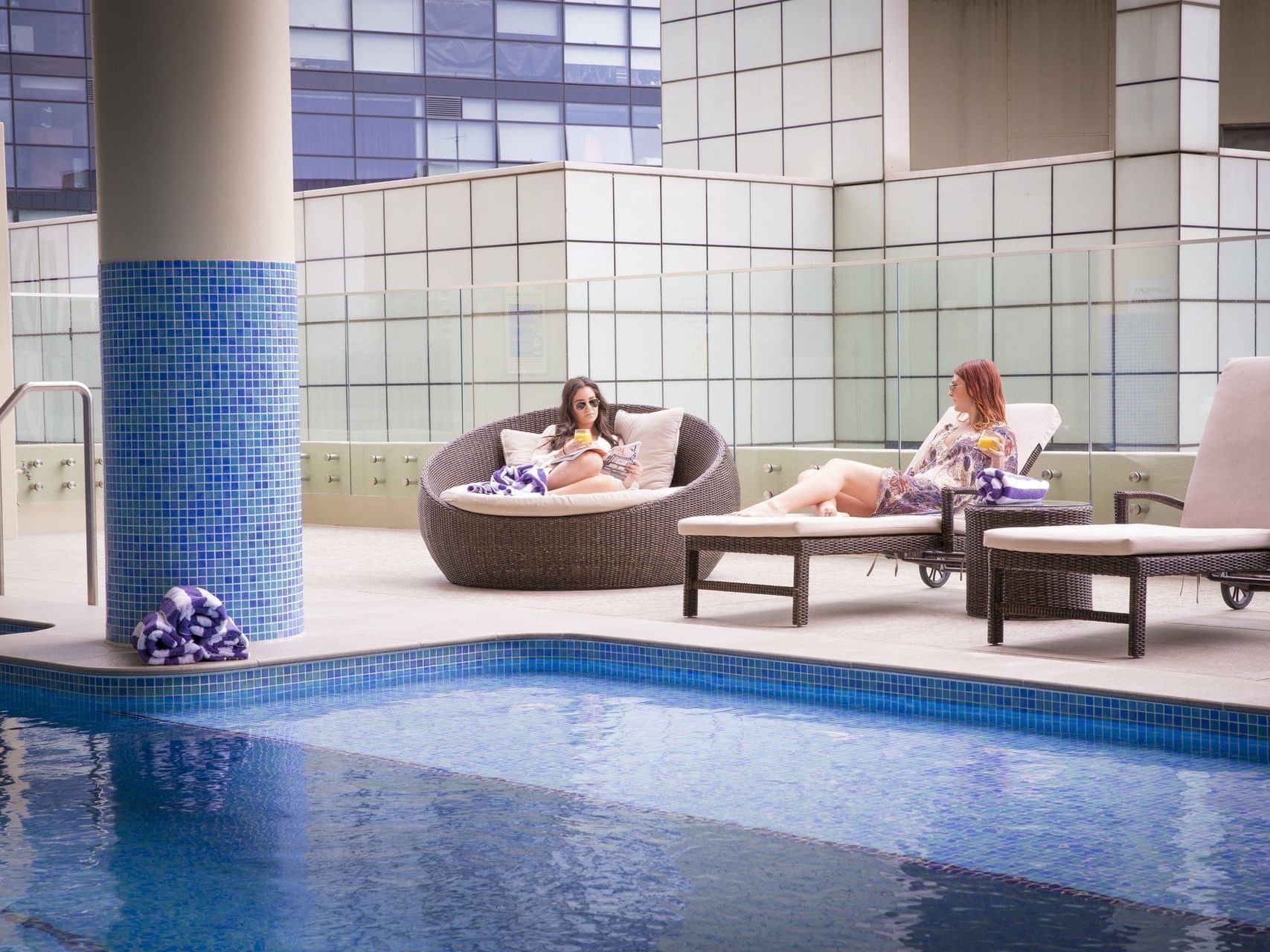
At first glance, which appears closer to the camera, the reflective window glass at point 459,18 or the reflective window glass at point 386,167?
the reflective window glass at point 459,18

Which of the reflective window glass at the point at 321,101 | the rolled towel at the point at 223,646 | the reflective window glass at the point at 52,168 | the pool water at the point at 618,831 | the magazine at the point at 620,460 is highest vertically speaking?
the reflective window glass at the point at 321,101

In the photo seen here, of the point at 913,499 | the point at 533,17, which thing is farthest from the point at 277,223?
the point at 533,17

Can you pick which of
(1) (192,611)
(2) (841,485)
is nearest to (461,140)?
(2) (841,485)

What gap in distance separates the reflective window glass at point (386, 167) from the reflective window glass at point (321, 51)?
2776mm

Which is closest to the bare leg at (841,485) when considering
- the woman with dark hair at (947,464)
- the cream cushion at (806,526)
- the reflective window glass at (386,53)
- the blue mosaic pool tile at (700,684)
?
the woman with dark hair at (947,464)

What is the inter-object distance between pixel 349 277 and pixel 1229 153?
7.20m

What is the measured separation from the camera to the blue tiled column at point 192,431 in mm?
5453

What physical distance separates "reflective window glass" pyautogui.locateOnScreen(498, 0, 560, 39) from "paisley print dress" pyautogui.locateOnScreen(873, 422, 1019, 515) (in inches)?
1545

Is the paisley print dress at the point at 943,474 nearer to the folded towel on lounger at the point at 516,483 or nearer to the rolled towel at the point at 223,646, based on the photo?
the folded towel on lounger at the point at 516,483

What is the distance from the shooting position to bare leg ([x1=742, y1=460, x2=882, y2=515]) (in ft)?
22.6

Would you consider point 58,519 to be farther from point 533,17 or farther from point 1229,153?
point 533,17

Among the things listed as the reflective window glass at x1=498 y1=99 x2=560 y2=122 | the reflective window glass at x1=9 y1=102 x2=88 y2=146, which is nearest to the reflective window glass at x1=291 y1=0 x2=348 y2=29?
the reflective window glass at x1=498 y1=99 x2=560 y2=122

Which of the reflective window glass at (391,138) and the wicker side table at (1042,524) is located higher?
the reflective window glass at (391,138)

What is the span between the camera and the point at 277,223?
5.59m
